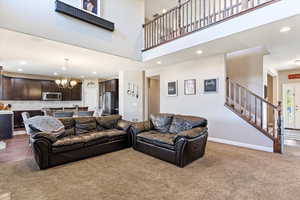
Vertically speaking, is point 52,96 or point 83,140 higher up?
point 52,96

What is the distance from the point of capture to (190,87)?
17.2ft

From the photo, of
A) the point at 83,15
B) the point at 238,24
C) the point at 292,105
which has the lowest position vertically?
the point at 292,105

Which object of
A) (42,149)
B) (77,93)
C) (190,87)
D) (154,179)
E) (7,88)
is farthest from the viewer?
(77,93)

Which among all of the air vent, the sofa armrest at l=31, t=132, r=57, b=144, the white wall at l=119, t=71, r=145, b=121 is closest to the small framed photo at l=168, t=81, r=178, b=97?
the white wall at l=119, t=71, r=145, b=121

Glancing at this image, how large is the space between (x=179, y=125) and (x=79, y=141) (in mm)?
2271

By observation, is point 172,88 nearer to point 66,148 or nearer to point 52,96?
point 66,148

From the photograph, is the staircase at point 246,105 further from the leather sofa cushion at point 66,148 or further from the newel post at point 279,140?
the leather sofa cushion at point 66,148

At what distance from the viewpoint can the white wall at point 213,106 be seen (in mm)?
4020

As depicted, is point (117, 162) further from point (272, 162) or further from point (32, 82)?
point (32, 82)

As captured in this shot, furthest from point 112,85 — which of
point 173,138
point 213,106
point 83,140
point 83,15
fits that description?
point 173,138

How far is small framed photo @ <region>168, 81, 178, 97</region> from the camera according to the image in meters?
5.67

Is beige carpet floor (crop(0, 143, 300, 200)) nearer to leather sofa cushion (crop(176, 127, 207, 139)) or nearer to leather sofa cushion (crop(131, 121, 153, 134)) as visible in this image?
leather sofa cushion (crop(176, 127, 207, 139))

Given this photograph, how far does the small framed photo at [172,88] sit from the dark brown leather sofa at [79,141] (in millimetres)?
2324

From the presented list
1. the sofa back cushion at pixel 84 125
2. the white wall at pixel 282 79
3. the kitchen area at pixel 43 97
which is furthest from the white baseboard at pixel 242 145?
the white wall at pixel 282 79
